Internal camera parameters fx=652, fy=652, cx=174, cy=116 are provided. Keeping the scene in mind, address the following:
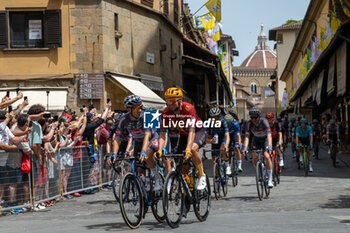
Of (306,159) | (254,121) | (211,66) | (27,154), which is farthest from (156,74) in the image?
(27,154)

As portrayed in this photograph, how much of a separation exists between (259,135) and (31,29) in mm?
13866

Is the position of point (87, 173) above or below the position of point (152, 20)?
below

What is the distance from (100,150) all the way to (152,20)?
15.1 metres

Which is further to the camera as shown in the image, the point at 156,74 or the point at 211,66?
the point at 211,66

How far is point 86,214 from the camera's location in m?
11.2

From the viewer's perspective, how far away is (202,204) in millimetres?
9734

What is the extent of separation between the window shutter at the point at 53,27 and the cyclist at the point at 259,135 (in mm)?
12905

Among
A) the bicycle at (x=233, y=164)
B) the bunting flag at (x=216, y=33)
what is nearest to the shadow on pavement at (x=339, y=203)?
the bicycle at (x=233, y=164)

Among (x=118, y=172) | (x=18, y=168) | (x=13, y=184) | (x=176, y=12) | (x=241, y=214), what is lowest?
(x=241, y=214)

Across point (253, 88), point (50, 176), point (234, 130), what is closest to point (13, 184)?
point (50, 176)

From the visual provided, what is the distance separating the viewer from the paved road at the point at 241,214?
29.0ft

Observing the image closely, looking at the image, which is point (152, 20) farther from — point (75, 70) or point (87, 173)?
point (87, 173)

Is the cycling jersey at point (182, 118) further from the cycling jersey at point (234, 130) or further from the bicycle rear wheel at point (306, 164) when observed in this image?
the bicycle rear wheel at point (306, 164)

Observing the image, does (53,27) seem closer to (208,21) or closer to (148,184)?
(208,21)
